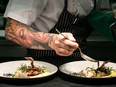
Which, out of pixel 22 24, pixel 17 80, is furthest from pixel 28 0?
pixel 17 80

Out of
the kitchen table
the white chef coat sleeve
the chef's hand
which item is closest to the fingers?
the chef's hand

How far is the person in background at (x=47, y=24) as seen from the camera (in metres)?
1.25

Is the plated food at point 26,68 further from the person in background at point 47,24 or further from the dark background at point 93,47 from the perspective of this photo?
the dark background at point 93,47

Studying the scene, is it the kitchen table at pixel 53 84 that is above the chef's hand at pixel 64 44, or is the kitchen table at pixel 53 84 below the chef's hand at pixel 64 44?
below

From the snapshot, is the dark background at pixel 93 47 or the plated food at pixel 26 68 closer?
the plated food at pixel 26 68

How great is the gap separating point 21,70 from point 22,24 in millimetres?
222

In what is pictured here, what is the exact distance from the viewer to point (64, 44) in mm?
1080

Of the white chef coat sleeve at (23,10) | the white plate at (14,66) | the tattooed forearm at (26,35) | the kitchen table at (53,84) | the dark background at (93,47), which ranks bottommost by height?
the dark background at (93,47)

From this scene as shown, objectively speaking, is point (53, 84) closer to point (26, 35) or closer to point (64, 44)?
point (64, 44)

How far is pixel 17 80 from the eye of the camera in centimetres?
105

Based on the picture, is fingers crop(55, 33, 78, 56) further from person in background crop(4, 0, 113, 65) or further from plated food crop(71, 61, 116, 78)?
plated food crop(71, 61, 116, 78)

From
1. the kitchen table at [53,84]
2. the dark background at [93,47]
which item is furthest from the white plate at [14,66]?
the dark background at [93,47]

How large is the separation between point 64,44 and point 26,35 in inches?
10.1

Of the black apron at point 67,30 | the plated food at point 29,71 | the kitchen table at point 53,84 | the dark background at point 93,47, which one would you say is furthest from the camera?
the dark background at point 93,47
